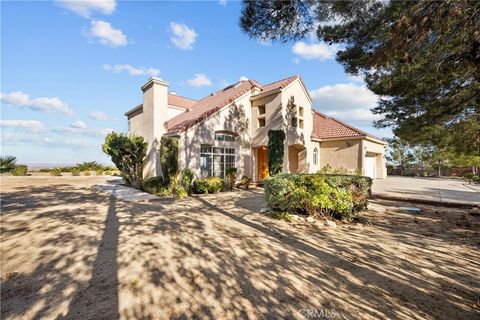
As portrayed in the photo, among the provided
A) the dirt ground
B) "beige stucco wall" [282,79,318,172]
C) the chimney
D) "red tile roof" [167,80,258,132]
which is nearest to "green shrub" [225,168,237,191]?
"beige stucco wall" [282,79,318,172]

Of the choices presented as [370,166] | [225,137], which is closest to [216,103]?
[225,137]

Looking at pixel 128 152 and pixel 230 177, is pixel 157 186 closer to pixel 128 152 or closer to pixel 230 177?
pixel 128 152

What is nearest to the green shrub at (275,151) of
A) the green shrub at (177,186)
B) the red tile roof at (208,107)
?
the red tile roof at (208,107)

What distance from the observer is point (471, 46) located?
5.63 metres

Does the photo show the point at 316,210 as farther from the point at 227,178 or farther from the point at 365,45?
the point at 227,178

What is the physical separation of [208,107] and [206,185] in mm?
7735

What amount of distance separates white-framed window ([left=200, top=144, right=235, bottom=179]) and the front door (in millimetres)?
2799

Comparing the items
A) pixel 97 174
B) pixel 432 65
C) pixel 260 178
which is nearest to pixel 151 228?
pixel 432 65

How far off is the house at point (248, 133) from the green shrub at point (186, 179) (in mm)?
562

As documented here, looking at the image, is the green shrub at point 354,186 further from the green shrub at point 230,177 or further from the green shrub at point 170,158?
the green shrub at point 170,158

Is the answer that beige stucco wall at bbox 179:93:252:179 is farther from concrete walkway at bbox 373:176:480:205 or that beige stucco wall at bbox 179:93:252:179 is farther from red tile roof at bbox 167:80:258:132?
concrete walkway at bbox 373:176:480:205

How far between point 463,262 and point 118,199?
42.5 ft

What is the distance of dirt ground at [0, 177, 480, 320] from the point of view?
11.0 ft

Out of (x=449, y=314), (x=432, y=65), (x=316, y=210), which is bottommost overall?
(x=449, y=314)
